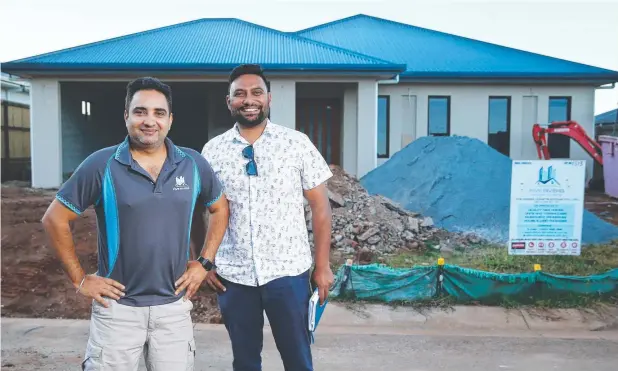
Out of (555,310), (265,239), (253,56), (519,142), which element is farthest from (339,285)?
(519,142)

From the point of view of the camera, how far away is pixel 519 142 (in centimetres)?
1988

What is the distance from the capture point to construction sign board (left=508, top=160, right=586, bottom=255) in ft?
28.5

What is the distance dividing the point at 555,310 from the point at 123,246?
19.3ft

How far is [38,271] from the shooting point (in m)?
8.67

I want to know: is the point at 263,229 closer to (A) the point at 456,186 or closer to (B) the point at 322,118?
(A) the point at 456,186

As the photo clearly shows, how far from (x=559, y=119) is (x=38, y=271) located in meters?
17.5

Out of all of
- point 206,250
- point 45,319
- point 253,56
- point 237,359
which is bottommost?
point 45,319

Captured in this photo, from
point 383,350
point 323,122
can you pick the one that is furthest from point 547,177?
point 323,122

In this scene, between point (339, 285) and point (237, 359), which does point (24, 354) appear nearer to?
point (237, 359)

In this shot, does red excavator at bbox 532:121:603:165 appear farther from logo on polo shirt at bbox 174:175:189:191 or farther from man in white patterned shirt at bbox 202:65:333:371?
logo on polo shirt at bbox 174:175:189:191

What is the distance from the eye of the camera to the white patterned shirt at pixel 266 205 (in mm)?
3447

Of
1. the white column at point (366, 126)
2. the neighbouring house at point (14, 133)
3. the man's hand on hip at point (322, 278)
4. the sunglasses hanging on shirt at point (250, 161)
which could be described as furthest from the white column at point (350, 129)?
the sunglasses hanging on shirt at point (250, 161)

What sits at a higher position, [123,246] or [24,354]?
[123,246]

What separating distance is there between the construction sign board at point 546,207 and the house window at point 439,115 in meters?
10.8
